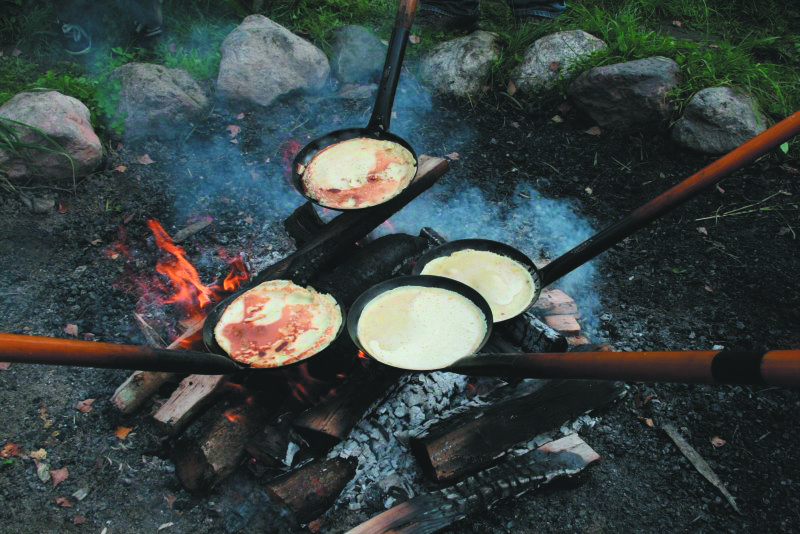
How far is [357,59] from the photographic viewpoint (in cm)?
654

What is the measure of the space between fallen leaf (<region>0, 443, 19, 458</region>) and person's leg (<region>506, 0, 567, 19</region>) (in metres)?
6.95

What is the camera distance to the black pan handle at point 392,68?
379 centimetres

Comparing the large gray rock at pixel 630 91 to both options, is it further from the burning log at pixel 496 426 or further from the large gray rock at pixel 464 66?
the burning log at pixel 496 426

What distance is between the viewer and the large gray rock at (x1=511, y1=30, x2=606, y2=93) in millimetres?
5957

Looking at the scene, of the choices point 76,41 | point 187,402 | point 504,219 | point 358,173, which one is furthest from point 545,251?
point 76,41

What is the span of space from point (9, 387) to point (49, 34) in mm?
5291

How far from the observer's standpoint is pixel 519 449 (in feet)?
10.2

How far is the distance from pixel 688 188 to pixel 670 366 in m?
1.45

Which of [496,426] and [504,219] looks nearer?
[496,426]

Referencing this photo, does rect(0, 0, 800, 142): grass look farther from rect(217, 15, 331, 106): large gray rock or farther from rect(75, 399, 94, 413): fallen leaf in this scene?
rect(75, 399, 94, 413): fallen leaf

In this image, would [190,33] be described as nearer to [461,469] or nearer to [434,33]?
[434,33]

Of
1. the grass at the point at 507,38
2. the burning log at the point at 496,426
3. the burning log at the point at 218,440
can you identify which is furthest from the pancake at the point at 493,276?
the grass at the point at 507,38

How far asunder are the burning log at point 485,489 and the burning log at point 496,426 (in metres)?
0.08

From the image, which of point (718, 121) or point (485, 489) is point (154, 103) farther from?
point (718, 121)
